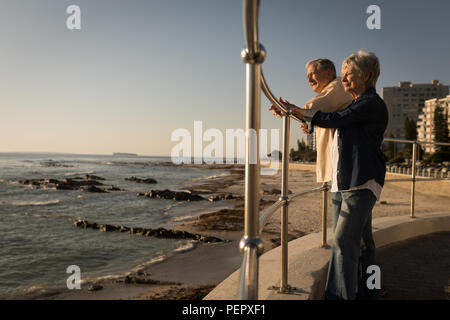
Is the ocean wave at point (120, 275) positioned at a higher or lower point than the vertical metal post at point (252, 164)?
lower

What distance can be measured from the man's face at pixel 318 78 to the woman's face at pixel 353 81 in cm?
30

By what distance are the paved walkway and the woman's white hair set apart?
1.40m

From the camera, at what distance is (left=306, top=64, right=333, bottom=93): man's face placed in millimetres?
2188

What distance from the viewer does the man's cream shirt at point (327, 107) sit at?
1994 millimetres

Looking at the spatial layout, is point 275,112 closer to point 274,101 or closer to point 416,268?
point 274,101

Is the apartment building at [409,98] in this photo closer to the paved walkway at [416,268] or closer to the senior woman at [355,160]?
the paved walkway at [416,268]

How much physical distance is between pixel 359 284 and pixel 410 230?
222cm

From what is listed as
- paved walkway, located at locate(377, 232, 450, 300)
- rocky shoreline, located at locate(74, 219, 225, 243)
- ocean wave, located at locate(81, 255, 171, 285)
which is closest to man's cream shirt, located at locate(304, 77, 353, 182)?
paved walkway, located at locate(377, 232, 450, 300)

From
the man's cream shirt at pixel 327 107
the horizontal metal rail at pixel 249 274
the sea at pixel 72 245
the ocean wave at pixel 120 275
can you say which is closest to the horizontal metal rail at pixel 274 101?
the man's cream shirt at pixel 327 107
